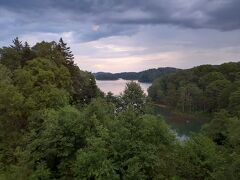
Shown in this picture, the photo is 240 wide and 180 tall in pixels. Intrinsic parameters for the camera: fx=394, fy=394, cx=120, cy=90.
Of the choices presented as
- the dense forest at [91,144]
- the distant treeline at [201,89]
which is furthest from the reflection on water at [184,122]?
the dense forest at [91,144]

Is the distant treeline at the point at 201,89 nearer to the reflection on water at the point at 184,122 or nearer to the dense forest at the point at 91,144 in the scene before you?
the reflection on water at the point at 184,122

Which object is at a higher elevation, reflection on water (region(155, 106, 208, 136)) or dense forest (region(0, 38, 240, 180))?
dense forest (region(0, 38, 240, 180))

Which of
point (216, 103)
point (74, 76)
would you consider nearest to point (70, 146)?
point (74, 76)

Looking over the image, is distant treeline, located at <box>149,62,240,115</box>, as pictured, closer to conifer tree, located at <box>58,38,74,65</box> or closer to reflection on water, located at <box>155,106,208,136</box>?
reflection on water, located at <box>155,106,208,136</box>

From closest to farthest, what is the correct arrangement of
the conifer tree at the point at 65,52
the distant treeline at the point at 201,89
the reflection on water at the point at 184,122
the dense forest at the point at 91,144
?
the dense forest at the point at 91,144, the conifer tree at the point at 65,52, the reflection on water at the point at 184,122, the distant treeline at the point at 201,89

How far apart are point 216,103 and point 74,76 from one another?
57.5 meters

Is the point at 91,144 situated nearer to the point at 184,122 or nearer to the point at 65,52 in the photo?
the point at 65,52

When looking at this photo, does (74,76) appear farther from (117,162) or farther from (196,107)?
(196,107)

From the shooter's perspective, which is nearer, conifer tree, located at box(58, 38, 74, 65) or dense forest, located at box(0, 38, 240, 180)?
dense forest, located at box(0, 38, 240, 180)

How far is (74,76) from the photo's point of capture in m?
49.3

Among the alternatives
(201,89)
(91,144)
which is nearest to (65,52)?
(91,144)

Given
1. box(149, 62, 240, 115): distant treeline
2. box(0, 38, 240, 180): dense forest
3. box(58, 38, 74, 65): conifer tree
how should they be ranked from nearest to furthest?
1. box(0, 38, 240, 180): dense forest
2. box(58, 38, 74, 65): conifer tree
3. box(149, 62, 240, 115): distant treeline

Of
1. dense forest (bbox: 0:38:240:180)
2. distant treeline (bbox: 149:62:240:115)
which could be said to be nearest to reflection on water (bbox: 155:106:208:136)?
distant treeline (bbox: 149:62:240:115)

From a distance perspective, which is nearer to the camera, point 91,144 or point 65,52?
point 91,144
